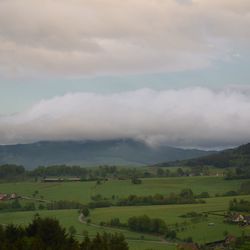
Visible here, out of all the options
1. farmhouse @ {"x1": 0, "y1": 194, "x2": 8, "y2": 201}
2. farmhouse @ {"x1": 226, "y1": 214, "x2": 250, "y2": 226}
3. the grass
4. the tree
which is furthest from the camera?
farmhouse @ {"x1": 0, "y1": 194, "x2": 8, "y2": 201}

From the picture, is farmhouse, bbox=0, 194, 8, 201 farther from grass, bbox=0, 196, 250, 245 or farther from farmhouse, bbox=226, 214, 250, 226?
farmhouse, bbox=226, 214, 250, 226

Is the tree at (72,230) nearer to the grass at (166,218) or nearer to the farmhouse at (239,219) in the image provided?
the grass at (166,218)

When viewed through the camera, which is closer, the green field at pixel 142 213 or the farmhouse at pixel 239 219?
the green field at pixel 142 213

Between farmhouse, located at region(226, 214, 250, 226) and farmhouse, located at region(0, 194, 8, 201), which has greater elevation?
farmhouse, located at region(0, 194, 8, 201)

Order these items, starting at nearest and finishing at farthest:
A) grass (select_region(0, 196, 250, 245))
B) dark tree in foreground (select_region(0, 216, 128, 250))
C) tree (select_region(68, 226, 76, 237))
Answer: dark tree in foreground (select_region(0, 216, 128, 250)) < tree (select_region(68, 226, 76, 237)) < grass (select_region(0, 196, 250, 245))

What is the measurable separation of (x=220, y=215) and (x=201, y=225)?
42.6ft

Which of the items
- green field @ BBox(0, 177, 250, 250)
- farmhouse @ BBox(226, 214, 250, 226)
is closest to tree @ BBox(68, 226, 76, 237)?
green field @ BBox(0, 177, 250, 250)

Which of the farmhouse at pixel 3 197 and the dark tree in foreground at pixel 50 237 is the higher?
the farmhouse at pixel 3 197

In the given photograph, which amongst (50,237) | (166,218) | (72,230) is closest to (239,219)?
(166,218)

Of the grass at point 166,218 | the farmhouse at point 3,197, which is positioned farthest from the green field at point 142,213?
the farmhouse at point 3,197

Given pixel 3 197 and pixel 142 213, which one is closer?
pixel 142 213

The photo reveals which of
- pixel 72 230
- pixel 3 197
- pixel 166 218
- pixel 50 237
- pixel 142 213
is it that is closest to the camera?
pixel 50 237

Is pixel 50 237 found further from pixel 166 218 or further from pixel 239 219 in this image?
pixel 239 219

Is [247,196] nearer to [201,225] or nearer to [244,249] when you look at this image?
[201,225]
